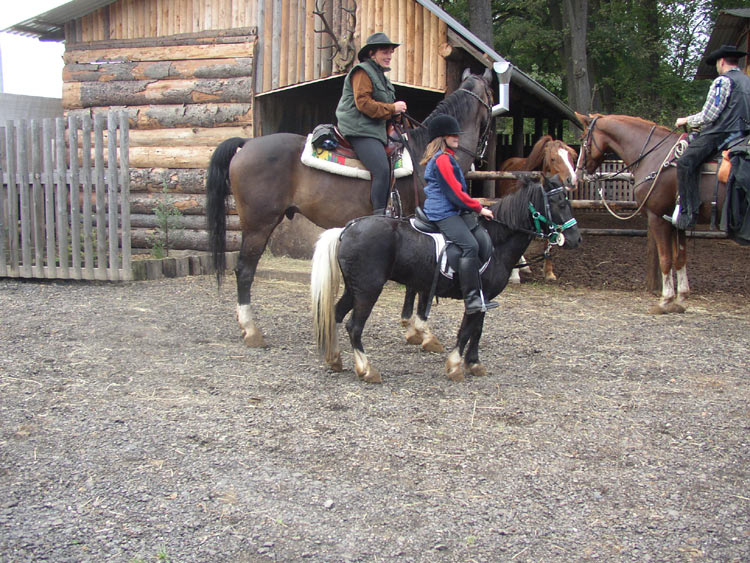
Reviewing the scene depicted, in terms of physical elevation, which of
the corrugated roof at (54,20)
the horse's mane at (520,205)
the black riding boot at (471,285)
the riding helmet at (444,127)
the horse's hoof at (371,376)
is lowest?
the horse's hoof at (371,376)

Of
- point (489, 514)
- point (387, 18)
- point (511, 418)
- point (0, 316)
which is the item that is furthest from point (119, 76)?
point (489, 514)

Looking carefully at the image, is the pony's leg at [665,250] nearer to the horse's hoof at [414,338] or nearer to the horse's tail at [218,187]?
the horse's hoof at [414,338]

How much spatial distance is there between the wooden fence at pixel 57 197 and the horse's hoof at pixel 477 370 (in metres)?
5.53

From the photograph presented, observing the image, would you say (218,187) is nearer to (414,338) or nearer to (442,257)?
(414,338)

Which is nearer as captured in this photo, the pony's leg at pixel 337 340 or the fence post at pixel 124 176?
the pony's leg at pixel 337 340

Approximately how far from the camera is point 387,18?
9922mm

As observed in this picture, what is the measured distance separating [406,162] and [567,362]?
2.37 metres

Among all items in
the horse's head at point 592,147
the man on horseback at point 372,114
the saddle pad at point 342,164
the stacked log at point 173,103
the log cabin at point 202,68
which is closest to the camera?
the man on horseback at point 372,114

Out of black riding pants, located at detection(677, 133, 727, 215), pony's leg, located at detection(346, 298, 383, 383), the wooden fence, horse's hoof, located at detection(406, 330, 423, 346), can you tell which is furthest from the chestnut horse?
the wooden fence

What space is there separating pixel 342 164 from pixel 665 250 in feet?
13.9

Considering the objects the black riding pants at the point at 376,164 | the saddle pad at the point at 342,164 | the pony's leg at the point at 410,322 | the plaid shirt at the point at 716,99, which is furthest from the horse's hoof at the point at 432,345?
the plaid shirt at the point at 716,99

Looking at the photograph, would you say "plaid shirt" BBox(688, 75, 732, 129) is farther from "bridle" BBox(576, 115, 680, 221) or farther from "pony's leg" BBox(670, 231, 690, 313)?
"pony's leg" BBox(670, 231, 690, 313)

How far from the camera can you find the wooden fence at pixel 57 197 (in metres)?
9.02

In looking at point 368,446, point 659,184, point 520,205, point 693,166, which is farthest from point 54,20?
point 368,446
